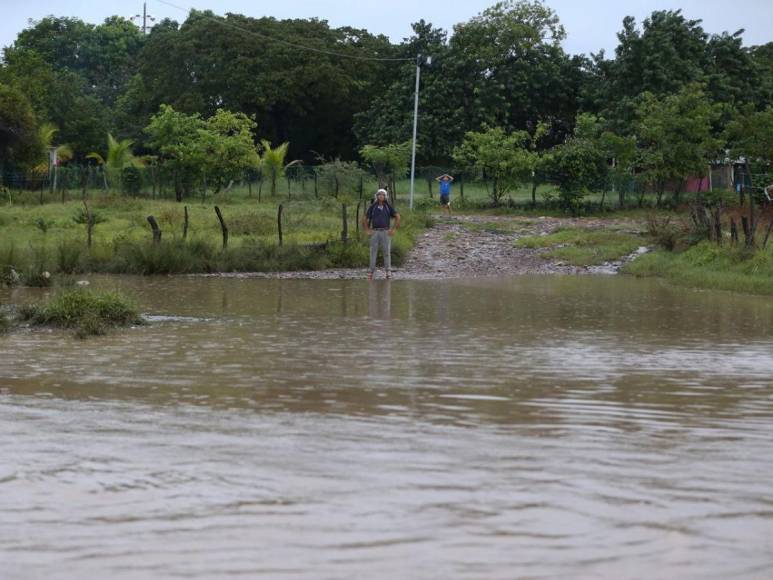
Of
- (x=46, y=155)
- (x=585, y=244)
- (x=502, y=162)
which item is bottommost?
(x=585, y=244)

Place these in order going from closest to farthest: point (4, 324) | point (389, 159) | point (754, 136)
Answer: point (4, 324)
point (754, 136)
point (389, 159)

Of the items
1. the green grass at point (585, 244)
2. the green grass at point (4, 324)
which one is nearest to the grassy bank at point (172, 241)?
the green grass at point (585, 244)

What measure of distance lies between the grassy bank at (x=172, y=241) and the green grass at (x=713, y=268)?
5.79 metres

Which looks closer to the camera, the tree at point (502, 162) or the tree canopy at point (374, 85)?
the tree at point (502, 162)

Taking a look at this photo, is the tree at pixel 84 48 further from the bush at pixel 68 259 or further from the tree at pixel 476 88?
the bush at pixel 68 259

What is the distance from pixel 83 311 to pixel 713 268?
46.5 ft

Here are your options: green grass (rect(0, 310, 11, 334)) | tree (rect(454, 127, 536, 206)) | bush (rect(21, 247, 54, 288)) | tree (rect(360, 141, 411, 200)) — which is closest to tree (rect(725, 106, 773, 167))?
tree (rect(454, 127, 536, 206))

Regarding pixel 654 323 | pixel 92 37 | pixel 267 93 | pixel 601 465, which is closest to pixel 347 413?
pixel 601 465

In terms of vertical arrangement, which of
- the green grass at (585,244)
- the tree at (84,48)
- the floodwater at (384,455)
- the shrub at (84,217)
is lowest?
the floodwater at (384,455)

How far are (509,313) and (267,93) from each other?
44.3 m

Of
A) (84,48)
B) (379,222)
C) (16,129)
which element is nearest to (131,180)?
(16,129)

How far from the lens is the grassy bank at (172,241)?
2362cm

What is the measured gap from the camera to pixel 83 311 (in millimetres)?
13914

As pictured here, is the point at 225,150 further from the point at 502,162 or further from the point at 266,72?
the point at 266,72
